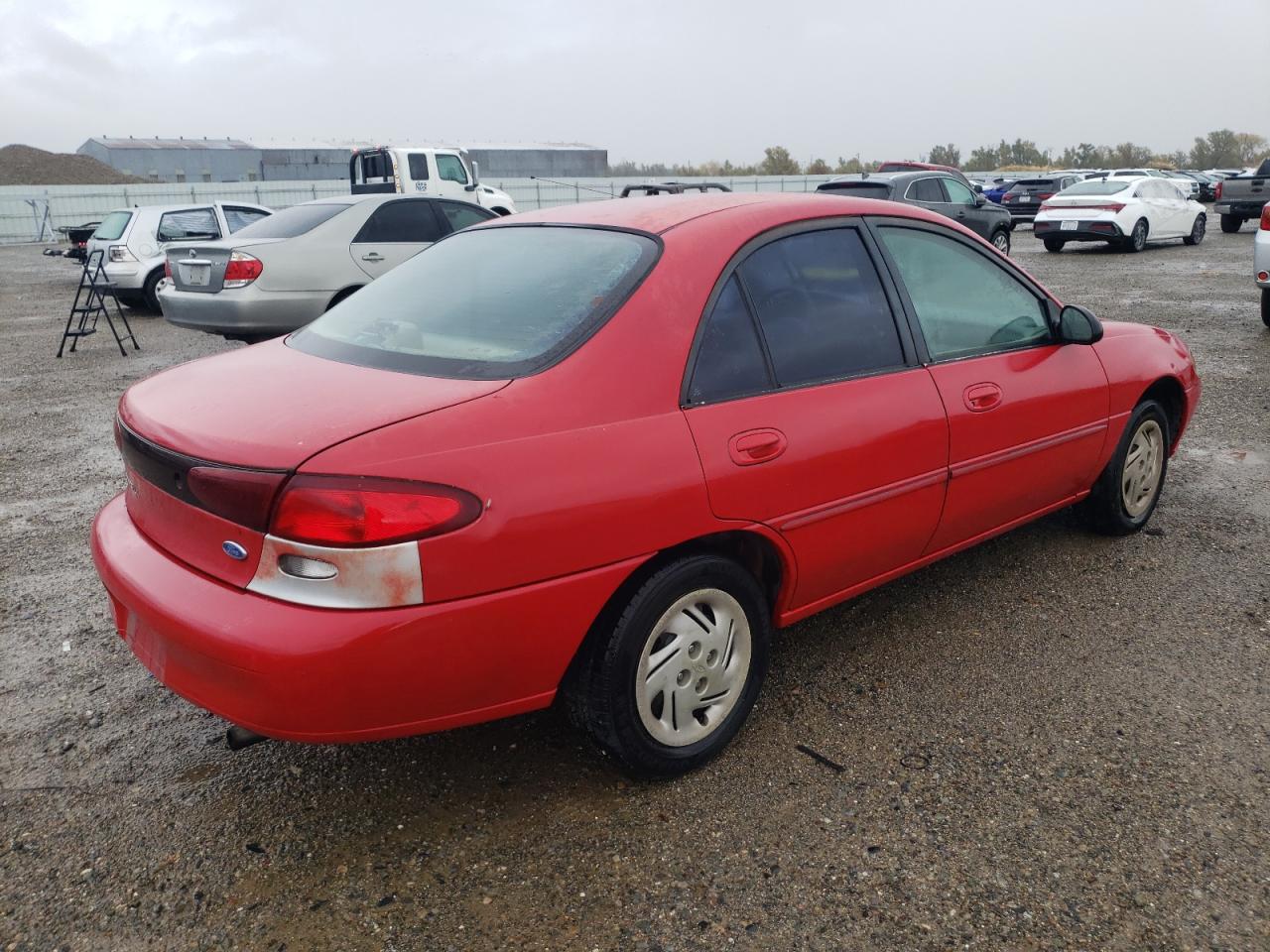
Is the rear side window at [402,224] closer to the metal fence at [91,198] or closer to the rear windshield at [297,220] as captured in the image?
the rear windshield at [297,220]

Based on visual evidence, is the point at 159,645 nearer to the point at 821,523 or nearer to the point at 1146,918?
the point at 821,523

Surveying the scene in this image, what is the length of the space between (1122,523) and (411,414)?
342 centimetres

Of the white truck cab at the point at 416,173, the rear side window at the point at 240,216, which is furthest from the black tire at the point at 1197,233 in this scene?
the rear side window at the point at 240,216

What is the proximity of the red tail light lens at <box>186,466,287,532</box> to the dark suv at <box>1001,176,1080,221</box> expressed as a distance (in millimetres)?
28400

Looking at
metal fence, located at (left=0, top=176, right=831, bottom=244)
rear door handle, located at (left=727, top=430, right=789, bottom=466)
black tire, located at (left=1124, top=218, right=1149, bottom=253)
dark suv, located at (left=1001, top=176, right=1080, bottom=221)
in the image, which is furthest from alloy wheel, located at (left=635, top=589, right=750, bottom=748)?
dark suv, located at (left=1001, top=176, right=1080, bottom=221)

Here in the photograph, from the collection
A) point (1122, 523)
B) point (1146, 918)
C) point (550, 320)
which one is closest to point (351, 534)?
point (550, 320)

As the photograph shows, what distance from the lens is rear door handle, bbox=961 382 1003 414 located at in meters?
3.29

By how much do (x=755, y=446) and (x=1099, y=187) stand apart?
19734 mm

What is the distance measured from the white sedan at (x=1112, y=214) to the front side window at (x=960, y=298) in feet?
55.9

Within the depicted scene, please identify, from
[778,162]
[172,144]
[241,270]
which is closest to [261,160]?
[172,144]

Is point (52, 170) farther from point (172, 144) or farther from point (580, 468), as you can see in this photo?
point (580, 468)

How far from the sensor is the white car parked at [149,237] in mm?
13531

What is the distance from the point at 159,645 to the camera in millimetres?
2375

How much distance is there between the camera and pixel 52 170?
48375 mm
